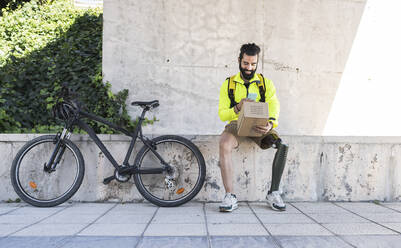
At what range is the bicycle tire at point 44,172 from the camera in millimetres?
3420

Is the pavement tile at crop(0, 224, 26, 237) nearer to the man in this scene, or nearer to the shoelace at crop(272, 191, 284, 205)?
the man

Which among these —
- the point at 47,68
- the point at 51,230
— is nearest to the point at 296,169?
the point at 51,230

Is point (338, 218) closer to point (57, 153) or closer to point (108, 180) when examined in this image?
point (108, 180)

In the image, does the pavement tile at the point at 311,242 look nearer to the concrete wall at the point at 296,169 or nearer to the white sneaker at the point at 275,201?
the white sneaker at the point at 275,201

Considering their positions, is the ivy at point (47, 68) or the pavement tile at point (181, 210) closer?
the pavement tile at point (181, 210)

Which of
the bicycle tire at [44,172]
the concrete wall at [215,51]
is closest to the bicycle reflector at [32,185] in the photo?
the bicycle tire at [44,172]

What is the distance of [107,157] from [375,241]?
277 cm

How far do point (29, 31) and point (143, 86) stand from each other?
4863 millimetres

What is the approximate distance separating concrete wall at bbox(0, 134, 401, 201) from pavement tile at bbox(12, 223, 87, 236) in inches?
40.0

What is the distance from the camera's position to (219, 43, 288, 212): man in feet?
10.8

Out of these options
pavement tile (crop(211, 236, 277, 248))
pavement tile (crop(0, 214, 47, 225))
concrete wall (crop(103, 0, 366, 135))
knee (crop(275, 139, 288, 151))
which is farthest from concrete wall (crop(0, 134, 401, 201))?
pavement tile (crop(211, 236, 277, 248))

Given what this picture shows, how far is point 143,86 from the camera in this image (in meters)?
4.83

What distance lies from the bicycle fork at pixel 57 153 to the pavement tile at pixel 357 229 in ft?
9.59

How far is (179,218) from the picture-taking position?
2.96m
